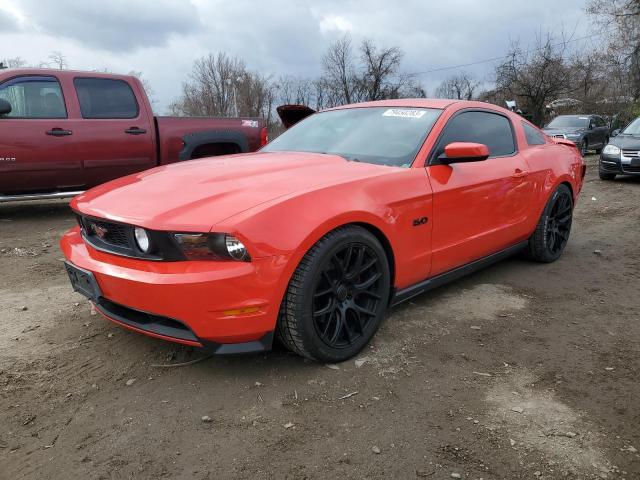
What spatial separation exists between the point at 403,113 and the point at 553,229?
2108 mm

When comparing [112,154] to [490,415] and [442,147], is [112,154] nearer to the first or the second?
[442,147]

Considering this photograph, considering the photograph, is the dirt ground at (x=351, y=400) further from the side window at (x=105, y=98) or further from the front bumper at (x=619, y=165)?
the front bumper at (x=619, y=165)

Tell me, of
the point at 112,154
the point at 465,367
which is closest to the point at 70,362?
the point at 465,367

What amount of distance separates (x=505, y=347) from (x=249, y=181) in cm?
180

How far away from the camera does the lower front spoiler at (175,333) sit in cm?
241

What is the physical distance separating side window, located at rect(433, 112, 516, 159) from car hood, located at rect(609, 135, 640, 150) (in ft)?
24.3

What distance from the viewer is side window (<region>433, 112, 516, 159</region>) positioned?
3.53m

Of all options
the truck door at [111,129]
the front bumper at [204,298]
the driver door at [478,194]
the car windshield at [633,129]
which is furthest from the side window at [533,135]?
the car windshield at [633,129]

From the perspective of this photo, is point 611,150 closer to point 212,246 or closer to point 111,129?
point 111,129

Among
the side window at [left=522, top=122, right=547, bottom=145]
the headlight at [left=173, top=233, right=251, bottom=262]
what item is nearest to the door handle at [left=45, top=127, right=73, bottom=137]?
the headlight at [left=173, top=233, right=251, bottom=262]

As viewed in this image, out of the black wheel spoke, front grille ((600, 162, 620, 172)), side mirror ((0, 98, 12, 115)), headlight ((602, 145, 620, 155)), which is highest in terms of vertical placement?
side mirror ((0, 98, 12, 115))

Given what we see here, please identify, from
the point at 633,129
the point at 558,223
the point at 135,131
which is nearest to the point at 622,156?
the point at 633,129

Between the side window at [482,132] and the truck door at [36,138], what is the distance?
4735mm

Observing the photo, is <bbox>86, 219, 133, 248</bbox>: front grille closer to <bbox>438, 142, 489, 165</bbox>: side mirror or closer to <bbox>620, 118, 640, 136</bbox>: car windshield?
<bbox>438, 142, 489, 165</bbox>: side mirror
